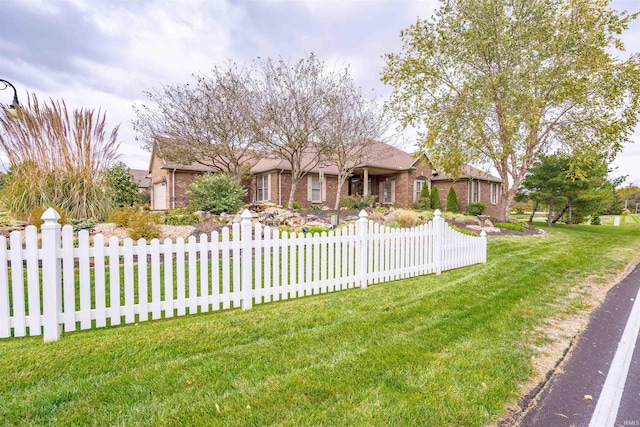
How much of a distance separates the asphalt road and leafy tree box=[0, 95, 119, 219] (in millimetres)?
9249

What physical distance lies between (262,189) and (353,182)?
628cm

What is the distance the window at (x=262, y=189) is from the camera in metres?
19.5

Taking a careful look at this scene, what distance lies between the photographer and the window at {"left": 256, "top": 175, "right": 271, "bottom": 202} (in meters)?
19.5

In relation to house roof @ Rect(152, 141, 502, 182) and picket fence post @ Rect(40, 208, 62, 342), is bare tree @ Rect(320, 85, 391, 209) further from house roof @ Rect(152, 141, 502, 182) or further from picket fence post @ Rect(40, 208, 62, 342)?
picket fence post @ Rect(40, 208, 62, 342)

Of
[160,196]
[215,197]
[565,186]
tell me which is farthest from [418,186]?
[160,196]

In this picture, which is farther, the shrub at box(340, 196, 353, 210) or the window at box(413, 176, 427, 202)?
the window at box(413, 176, 427, 202)

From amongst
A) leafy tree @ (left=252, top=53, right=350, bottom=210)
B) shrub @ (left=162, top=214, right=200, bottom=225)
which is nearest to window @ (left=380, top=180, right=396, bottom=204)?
leafy tree @ (left=252, top=53, right=350, bottom=210)

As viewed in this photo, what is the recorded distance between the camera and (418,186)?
71.3 feet

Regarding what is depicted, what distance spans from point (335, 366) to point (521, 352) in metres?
1.80

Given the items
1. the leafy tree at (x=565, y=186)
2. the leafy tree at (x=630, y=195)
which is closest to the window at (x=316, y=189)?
the leafy tree at (x=565, y=186)

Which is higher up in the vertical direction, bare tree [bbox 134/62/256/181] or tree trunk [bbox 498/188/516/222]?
bare tree [bbox 134/62/256/181]

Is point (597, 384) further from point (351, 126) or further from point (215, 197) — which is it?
point (351, 126)

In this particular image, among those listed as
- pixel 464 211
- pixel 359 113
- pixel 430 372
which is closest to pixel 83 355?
pixel 430 372

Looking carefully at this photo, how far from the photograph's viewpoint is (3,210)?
782 cm
